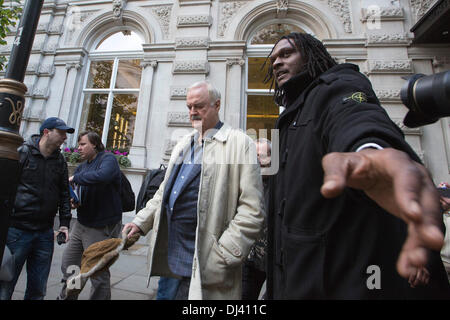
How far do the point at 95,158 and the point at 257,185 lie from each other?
7.38 feet

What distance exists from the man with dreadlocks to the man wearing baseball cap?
241 centimetres

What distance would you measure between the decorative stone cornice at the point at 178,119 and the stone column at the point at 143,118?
0.67m

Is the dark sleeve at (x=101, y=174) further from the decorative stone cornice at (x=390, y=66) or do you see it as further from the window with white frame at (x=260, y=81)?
the decorative stone cornice at (x=390, y=66)

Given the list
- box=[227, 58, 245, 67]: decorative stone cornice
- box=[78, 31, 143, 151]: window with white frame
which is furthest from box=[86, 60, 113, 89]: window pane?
box=[227, 58, 245, 67]: decorative stone cornice

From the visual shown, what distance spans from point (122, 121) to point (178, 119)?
2.12m

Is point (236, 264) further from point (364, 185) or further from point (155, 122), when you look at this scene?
point (155, 122)

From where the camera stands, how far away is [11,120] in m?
1.47

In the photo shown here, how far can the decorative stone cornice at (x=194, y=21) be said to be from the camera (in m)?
6.29

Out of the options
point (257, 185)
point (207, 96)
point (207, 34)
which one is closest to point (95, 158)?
point (207, 96)

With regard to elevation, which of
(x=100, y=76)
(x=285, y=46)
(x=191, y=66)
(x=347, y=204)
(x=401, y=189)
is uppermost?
(x=100, y=76)

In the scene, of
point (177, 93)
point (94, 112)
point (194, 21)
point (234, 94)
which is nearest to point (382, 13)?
point (234, 94)

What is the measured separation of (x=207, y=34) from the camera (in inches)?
246

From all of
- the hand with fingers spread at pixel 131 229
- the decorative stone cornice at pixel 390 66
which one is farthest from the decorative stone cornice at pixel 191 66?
the hand with fingers spread at pixel 131 229

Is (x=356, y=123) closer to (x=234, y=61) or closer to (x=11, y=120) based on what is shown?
(x=11, y=120)
